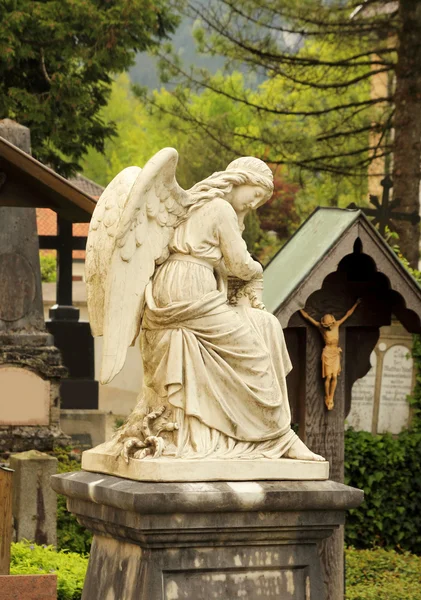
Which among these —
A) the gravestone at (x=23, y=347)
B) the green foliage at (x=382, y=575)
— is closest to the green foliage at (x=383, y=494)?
the green foliage at (x=382, y=575)

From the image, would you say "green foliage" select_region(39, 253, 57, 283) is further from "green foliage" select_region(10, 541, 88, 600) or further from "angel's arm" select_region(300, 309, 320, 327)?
"angel's arm" select_region(300, 309, 320, 327)

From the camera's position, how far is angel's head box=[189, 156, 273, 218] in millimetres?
7488

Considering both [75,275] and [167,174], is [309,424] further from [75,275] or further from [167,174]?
[75,275]

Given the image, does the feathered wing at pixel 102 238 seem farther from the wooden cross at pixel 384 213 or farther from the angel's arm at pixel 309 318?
the wooden cross at pixel 384 213

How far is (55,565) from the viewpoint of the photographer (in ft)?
33.2

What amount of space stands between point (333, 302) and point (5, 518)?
9.28 feet

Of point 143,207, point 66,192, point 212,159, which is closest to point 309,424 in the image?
point 66,192

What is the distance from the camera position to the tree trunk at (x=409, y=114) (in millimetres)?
→ 19266

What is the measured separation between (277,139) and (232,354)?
13.8 metres

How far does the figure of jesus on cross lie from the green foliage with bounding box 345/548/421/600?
2361mm

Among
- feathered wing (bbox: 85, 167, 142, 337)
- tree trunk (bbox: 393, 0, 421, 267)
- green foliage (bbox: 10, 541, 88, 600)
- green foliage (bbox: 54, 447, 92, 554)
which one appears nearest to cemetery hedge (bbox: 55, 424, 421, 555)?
green foliage (bbox: 54, 447, 92, 554)

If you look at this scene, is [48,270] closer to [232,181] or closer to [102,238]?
[232,181]

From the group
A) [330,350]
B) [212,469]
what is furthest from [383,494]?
[212,469]

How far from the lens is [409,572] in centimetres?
1267
